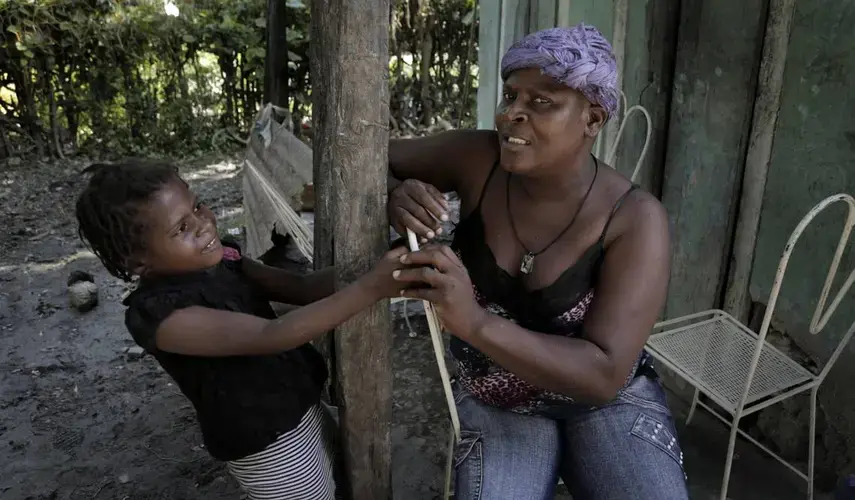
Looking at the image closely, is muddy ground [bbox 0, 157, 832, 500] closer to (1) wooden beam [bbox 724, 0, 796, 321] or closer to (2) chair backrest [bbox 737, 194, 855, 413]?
(1) wooden beam [bbox 724, 0, 796, 321]

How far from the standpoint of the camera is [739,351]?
251cm

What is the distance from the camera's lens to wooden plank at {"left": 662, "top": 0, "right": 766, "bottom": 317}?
2.66 meters

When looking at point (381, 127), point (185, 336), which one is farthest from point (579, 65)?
point (185, 336)

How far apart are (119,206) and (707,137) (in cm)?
236

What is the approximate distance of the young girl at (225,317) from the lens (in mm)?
1476

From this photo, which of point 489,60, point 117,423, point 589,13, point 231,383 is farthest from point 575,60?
point 489,60

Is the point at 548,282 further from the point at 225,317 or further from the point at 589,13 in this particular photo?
the point at 589,13

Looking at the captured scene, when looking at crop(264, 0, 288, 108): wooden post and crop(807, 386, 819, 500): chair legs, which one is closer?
crop(807, 386, 819, 500): chair legs

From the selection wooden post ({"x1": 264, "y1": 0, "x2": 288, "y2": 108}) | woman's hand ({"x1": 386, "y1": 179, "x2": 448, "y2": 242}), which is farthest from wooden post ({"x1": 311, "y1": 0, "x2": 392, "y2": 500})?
wooden post ({"x1": 264, "y1": 0, "x2": 288, "y2": 108})

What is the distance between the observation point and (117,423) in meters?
3.18

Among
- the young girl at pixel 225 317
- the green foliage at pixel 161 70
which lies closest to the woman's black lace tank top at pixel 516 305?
the young girl at pixel 225 317

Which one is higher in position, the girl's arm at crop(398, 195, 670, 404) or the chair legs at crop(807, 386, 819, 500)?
the girl's arm at crop(398, 195, 670, 404)

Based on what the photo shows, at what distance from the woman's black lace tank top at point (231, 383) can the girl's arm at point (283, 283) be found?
0.11m

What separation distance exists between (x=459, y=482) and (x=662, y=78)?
7.05 ft
